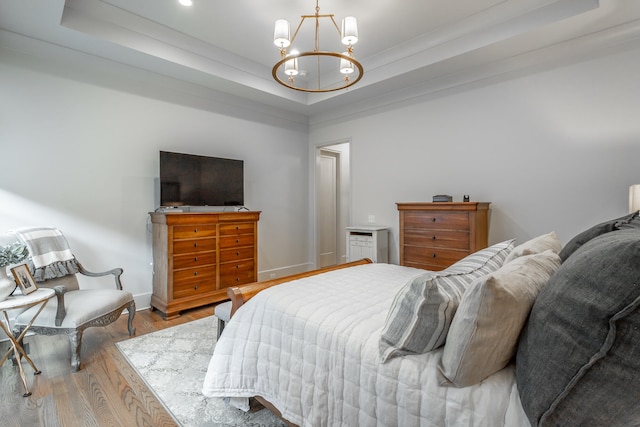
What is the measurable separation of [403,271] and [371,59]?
2832 mm

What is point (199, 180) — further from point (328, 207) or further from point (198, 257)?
point (328, 207)

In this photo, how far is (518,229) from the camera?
340cm

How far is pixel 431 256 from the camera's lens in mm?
3531

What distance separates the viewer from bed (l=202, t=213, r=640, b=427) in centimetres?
78

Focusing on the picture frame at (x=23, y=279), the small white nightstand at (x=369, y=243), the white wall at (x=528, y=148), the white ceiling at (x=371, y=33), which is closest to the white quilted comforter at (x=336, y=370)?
the picture frame at (x=23, y=279)

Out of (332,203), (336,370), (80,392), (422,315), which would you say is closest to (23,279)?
(80,392)

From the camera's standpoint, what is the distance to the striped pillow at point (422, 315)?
1.10m

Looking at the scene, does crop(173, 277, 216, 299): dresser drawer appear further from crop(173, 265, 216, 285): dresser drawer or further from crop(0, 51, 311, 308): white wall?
crop(0, 51, 311, 308): white wall

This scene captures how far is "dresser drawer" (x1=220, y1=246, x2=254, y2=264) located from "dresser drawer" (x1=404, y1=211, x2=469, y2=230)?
6.63 feet

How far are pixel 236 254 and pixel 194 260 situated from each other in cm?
53

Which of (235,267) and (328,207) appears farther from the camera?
(328,207)

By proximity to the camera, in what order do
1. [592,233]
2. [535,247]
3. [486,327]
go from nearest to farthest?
1. [486,327]
2. [592,233]
3. [535,247]

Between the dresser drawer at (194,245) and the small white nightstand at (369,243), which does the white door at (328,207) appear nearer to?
the small white nightstand at (369,243)

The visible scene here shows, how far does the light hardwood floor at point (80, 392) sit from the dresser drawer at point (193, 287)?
2.47 feet
